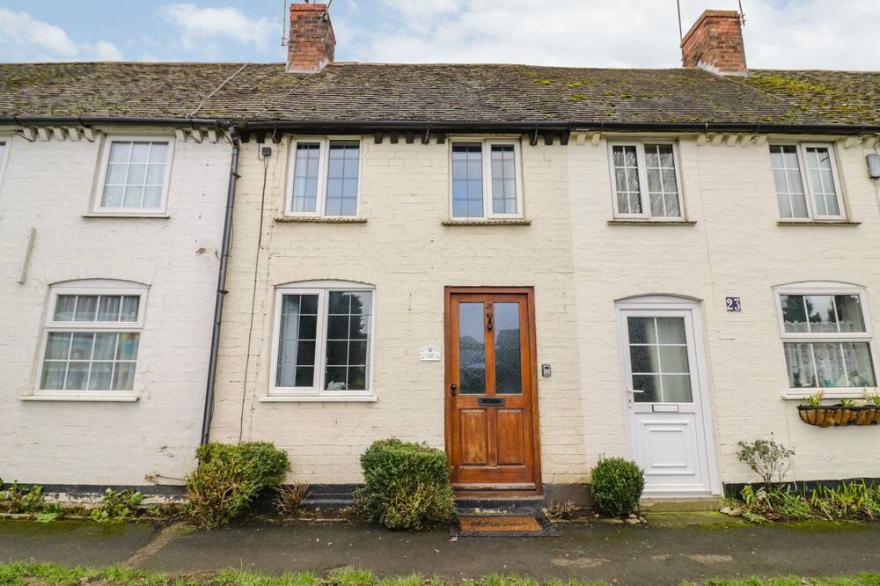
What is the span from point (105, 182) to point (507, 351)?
718cm

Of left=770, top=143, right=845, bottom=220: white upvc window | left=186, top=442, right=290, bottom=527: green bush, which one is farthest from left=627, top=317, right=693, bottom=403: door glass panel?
left=186, top=442, right=290, bottom=527: green bush

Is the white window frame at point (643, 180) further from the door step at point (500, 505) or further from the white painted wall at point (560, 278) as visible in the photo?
the door step at point (500, 505)

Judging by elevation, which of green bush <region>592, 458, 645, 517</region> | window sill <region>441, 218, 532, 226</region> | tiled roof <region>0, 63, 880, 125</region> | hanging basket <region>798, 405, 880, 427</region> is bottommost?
green bush <region>592, 458, 645, 517</region>

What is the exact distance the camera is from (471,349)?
691 cm

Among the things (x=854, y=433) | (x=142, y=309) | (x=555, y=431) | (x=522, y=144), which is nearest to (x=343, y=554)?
(x=555, y=431)

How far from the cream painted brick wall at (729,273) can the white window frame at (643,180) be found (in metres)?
0.11

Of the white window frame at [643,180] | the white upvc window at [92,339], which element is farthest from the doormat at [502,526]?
the white upvc window at [92,339]

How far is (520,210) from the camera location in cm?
738

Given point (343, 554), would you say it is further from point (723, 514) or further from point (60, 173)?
point (60, 173)

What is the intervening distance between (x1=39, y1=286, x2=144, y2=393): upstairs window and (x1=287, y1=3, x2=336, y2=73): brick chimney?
6326 millimetres

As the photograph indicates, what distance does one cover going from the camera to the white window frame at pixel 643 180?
24.1 feet

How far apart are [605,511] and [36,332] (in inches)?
344

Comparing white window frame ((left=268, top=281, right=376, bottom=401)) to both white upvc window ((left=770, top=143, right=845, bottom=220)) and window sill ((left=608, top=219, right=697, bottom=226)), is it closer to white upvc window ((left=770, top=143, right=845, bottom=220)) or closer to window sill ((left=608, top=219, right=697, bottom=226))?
window sill ((left=608, top=219, right=697, bottom=226))

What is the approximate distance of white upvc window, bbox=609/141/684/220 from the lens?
7.46m
